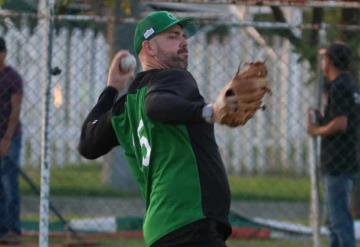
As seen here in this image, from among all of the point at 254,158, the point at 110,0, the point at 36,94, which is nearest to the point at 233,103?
the point at 110,0

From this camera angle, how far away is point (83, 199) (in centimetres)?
1200

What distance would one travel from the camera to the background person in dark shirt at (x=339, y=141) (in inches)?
348

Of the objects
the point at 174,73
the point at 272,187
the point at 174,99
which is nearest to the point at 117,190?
the point at 272,187

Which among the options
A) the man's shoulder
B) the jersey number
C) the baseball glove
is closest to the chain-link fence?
the jersey number

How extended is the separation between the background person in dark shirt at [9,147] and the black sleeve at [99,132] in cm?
329

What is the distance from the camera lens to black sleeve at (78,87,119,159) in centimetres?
536

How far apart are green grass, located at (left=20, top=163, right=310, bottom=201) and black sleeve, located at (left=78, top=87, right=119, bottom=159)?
596 cm

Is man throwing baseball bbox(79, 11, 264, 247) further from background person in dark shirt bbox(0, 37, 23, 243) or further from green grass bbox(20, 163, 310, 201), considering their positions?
green grass bbox(20, 163, 310, 201)

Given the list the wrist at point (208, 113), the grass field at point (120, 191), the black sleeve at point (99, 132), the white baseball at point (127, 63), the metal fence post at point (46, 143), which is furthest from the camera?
the grass field at point (120, 191)

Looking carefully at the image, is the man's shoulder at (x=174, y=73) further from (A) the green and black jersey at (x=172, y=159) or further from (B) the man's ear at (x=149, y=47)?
(B) the man's ear at (x=149, y=47)

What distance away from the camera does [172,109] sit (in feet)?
15.4

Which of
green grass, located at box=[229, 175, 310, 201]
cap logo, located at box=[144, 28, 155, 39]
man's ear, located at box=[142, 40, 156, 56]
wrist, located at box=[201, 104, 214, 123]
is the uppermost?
cap logo, located at box=[144, 28, 155, 39]

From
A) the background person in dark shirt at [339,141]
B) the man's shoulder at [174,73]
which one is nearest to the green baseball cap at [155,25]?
the man's shoulder at [174,73]

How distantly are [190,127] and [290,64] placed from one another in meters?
5.84
